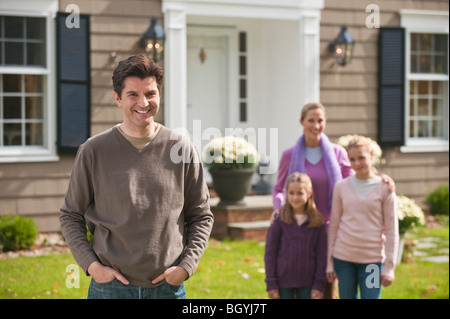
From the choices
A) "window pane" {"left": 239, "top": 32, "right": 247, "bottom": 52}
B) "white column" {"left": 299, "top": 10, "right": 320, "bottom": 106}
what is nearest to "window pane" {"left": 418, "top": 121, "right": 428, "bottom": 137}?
"white column" {"left": 299, "top": 10, "right": 320, "bottom": 106}

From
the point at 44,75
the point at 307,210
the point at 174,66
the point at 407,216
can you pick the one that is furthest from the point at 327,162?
the point at 44,75

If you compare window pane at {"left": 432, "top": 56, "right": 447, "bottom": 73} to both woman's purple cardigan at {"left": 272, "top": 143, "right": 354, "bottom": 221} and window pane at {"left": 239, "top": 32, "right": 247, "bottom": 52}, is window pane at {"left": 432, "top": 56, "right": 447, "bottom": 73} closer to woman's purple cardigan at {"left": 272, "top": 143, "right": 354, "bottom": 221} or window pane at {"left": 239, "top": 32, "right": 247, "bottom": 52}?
window pane at {"left": 239, "top": 32, "right": 247, "bottom": 52}

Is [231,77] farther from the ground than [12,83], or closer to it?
farther from the ground

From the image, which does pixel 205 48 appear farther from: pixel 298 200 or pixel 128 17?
pixel 298 200

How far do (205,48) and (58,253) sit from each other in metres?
3.46

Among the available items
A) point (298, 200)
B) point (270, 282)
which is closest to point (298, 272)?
point (270, 282)

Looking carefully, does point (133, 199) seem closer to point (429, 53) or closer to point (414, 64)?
point (414, 64)

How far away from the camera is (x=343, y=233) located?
12.1 feet

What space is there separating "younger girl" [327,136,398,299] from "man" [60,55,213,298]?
5.71ft

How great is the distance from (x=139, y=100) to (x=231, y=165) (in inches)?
212

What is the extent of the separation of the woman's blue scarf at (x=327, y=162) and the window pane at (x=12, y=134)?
4.30 m

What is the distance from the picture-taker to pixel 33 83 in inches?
290

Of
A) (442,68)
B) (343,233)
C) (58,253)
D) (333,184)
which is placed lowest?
(58,253)

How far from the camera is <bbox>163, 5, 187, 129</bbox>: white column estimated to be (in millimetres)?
7656
